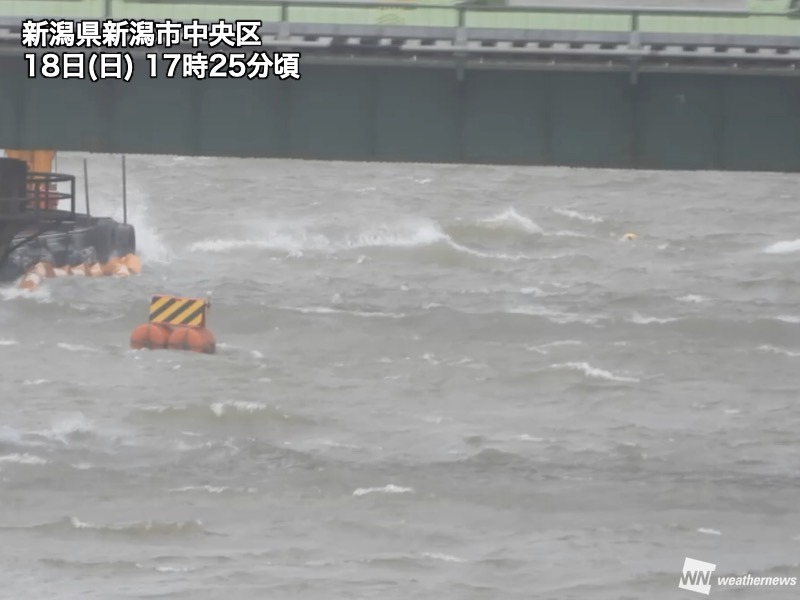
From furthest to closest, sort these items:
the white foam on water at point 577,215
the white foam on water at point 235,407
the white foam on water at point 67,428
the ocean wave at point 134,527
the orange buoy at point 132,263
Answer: the white foam on water at point 577,215 → the orange buoy at point 132,263 → the white foam on water at point 235,407 → the white foam on water at point 67,428 → the ocean wave at point 134,527

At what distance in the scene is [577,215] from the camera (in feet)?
279

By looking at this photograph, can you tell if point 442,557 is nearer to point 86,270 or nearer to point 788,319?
point 788,319

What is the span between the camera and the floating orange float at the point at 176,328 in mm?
44500

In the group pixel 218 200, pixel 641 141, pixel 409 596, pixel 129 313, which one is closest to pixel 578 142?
pixel 641 141

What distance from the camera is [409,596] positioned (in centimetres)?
2597

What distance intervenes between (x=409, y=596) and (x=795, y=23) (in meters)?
10.6

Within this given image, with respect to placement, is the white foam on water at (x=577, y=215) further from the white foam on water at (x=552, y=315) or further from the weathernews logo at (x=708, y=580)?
the weathernews logo at (x=708, y=580)

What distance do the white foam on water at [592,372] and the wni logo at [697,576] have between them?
1513 cm

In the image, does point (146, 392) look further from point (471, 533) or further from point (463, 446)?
point (471, 533)

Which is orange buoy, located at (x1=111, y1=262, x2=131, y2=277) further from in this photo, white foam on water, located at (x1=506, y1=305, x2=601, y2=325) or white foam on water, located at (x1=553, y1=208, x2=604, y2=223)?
white foam on water, located at (x1=553, y1=208, x2=604, y2=223)

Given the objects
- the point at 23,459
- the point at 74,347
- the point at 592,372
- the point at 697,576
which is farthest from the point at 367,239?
the point at 697,576

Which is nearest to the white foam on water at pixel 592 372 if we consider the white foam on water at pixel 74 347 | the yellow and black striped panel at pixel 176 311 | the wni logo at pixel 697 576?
the yellow and black striped panel at pixel 176 311

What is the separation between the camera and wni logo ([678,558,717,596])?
26469 millimetres

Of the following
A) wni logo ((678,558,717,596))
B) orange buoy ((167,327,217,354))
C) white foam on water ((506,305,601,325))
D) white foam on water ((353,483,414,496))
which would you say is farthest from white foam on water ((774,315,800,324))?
wni logo ((678,558,717,596))
